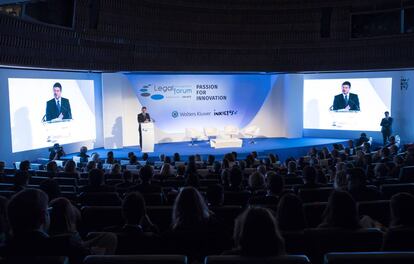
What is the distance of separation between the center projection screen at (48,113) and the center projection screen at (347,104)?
8.92 meters

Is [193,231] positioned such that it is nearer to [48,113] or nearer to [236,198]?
[236,198]

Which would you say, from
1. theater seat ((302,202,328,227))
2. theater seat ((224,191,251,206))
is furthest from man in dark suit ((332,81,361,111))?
theater seat ((302,202,328,227))

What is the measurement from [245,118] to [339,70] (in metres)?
4.41

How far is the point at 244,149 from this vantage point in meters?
14.1

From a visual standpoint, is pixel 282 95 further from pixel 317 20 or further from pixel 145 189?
pixel 145 189

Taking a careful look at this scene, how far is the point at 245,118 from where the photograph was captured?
57.1 feet

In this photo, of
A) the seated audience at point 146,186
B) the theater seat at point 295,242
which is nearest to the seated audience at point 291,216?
the theater seat at point 295,242

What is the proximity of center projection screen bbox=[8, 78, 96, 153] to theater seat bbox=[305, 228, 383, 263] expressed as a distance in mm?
9916

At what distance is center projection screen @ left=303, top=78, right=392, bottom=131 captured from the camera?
15594 mm

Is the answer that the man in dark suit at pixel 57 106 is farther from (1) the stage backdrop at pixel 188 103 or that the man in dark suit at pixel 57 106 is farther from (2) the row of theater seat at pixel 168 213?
(2) the row of theater seat at pixel 168 213

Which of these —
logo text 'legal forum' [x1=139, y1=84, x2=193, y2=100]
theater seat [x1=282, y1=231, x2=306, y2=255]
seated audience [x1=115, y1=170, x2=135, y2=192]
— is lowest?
seated audience [x1=115, y1=170, x2=135, y2=192]

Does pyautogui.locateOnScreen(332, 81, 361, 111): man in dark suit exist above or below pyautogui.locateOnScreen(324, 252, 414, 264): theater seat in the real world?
above

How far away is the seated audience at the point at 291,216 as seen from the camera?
129 inches

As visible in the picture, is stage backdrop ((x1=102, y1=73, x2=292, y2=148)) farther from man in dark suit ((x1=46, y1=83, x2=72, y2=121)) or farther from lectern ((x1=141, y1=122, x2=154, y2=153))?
lectern ((x1=141, y1=122, x2=154, y2=153))
